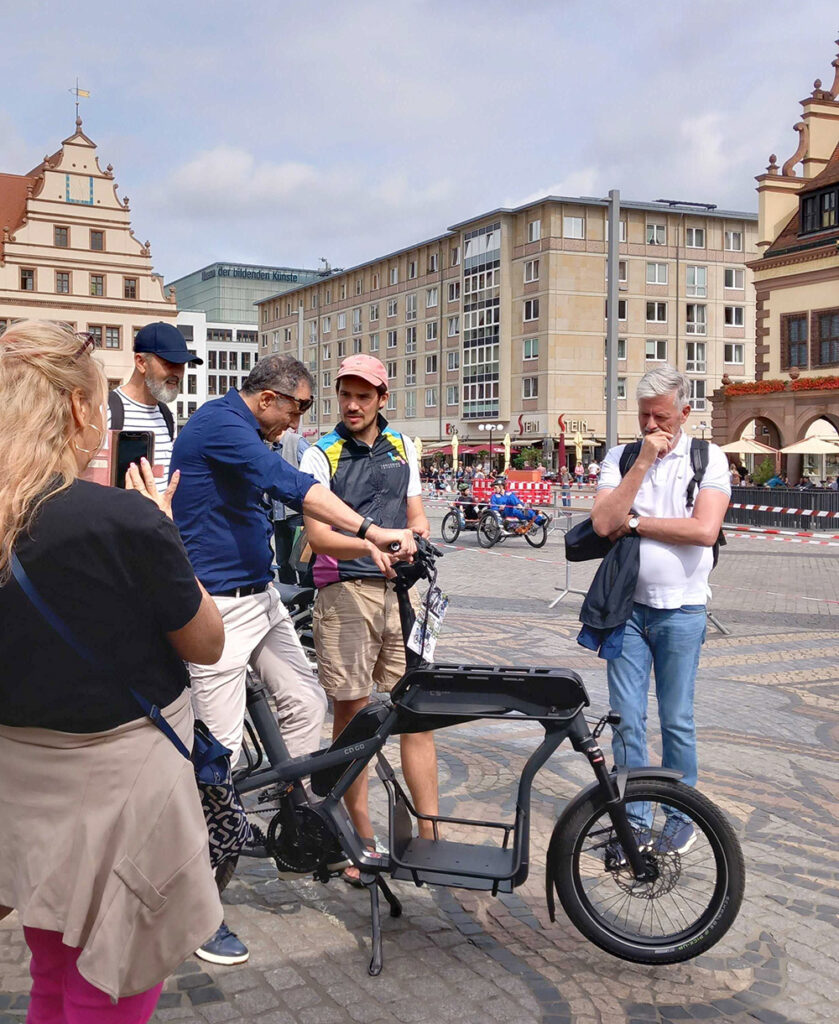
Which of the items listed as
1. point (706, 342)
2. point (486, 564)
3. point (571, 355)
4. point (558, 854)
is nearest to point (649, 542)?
point (558, 854)

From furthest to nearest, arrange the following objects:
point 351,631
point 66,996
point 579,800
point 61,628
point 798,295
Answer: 1. point 798,295
2. point 351,631
3. point 579,800
4. point 66,996
5. point 61,628

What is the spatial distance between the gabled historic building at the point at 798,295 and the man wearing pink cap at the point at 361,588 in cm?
3302

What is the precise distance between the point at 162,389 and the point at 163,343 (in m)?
0.21

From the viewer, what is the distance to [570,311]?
2571 inches

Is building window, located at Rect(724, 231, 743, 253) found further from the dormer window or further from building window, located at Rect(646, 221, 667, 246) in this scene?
the dormer window

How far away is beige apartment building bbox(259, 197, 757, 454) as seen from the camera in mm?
65062

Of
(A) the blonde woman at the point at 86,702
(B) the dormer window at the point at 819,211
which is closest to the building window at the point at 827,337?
(B) the dormer window at the point at 819,211

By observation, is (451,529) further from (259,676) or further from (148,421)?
(259,676)

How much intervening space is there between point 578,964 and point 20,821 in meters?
2.08

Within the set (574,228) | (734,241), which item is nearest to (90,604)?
(574,228)

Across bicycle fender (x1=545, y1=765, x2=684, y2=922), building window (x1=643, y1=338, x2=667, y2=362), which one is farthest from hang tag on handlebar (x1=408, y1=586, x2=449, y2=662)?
building window (x1=643, y1=338, x2=667, y2=362)

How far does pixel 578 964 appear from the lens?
135 inches

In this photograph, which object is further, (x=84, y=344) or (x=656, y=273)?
(x=656, y=273)

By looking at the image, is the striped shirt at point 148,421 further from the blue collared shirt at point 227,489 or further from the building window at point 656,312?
the building window at point 656,312
